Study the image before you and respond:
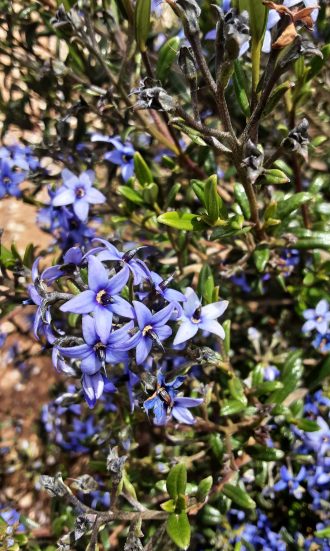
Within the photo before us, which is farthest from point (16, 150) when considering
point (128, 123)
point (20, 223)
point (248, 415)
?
point (20, 223)

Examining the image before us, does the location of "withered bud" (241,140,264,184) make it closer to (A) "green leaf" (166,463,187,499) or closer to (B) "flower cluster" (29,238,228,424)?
(B) "flower cluster" (29,238,228,424)

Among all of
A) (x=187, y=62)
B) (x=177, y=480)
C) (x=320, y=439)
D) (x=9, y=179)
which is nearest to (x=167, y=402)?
(x=177, y=480)

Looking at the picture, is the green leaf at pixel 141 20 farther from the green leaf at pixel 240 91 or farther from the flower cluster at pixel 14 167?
the flower cluster at pixel 14 167

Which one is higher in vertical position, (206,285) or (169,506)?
(206,285)

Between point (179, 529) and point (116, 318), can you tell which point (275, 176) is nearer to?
point (116, 318)

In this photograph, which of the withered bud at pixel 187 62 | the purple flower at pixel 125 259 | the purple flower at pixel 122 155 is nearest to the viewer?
the withered bud at pixel 187 62

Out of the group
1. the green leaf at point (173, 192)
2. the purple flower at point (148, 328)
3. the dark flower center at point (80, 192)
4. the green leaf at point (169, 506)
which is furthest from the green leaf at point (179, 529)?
the dark flower center at point (80, 192)
